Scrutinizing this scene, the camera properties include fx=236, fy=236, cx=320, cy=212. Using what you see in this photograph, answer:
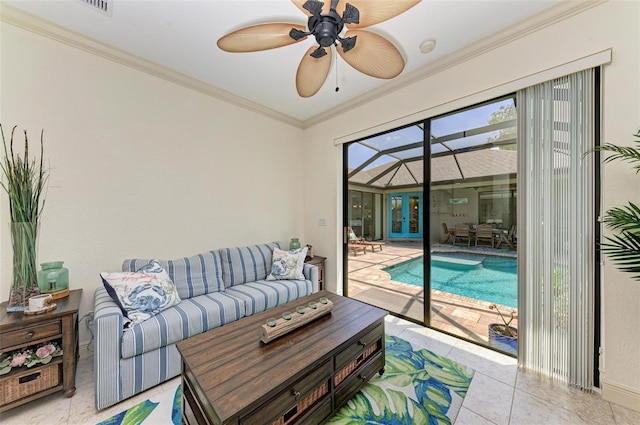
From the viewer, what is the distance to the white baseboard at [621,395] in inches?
63.1

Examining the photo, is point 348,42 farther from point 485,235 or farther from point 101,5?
point 485,235

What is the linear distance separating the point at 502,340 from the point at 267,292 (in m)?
2.41

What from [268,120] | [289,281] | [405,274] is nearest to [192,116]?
[268,120]

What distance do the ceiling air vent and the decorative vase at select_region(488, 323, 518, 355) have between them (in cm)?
448

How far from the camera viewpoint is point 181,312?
203 centimetres

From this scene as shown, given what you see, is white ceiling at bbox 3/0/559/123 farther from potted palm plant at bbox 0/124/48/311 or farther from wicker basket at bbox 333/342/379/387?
wicker basket at bbox 333/342/379/387

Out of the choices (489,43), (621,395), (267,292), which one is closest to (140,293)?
(267,292)

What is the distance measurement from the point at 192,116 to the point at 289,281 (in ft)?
7.83

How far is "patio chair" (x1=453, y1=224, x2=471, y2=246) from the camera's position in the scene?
2.61m

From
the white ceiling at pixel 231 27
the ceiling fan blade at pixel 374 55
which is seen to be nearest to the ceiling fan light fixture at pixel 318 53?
the ceiling fan blade at pixel 374 55

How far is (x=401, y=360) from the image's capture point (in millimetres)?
2174

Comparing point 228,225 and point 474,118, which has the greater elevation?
point 474,118

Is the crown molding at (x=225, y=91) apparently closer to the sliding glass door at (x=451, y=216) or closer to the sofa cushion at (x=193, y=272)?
the sliding glass door at (x=451, y=216)

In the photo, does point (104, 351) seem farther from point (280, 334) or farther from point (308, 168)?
point (308, 168)
